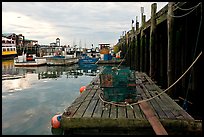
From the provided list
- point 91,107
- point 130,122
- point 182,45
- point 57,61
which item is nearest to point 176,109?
point 130,122

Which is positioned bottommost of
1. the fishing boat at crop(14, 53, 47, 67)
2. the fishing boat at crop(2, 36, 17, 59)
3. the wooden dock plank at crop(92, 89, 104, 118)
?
the wooden dock plank at crop(92, 89, 104, 118)

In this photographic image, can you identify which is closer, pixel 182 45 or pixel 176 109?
pixel 176 109

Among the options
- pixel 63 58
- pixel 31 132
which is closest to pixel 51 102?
pixel 31 132

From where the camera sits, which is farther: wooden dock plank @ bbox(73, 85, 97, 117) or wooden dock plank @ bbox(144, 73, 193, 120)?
wooden dock plank @ bbox(73, 85, 97, 117)

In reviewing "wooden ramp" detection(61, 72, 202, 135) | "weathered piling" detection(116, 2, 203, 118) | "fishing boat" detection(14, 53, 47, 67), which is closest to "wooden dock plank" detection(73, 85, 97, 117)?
"wooden ramp" detection(61, 72, 202, 135)

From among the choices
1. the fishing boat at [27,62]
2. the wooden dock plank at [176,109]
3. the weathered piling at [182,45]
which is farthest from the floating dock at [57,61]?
the wooden dock plank at [176,109]

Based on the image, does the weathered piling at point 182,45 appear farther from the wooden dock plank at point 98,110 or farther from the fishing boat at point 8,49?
the fishing boat at point 8,49

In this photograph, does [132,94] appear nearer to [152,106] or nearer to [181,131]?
[152,106]

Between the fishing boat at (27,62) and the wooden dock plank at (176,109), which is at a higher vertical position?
the fishing boat at (27,62)

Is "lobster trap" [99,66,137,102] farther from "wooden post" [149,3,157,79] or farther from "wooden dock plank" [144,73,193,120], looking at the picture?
"wooden post" [149,3,157,79]

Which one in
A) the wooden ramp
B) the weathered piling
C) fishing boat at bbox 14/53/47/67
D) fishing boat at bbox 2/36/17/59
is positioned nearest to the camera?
the wooden ramp

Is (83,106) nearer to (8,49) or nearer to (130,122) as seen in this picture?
(130,122)

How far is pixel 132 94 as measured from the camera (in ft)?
19.5

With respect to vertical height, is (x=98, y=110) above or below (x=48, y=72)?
above
